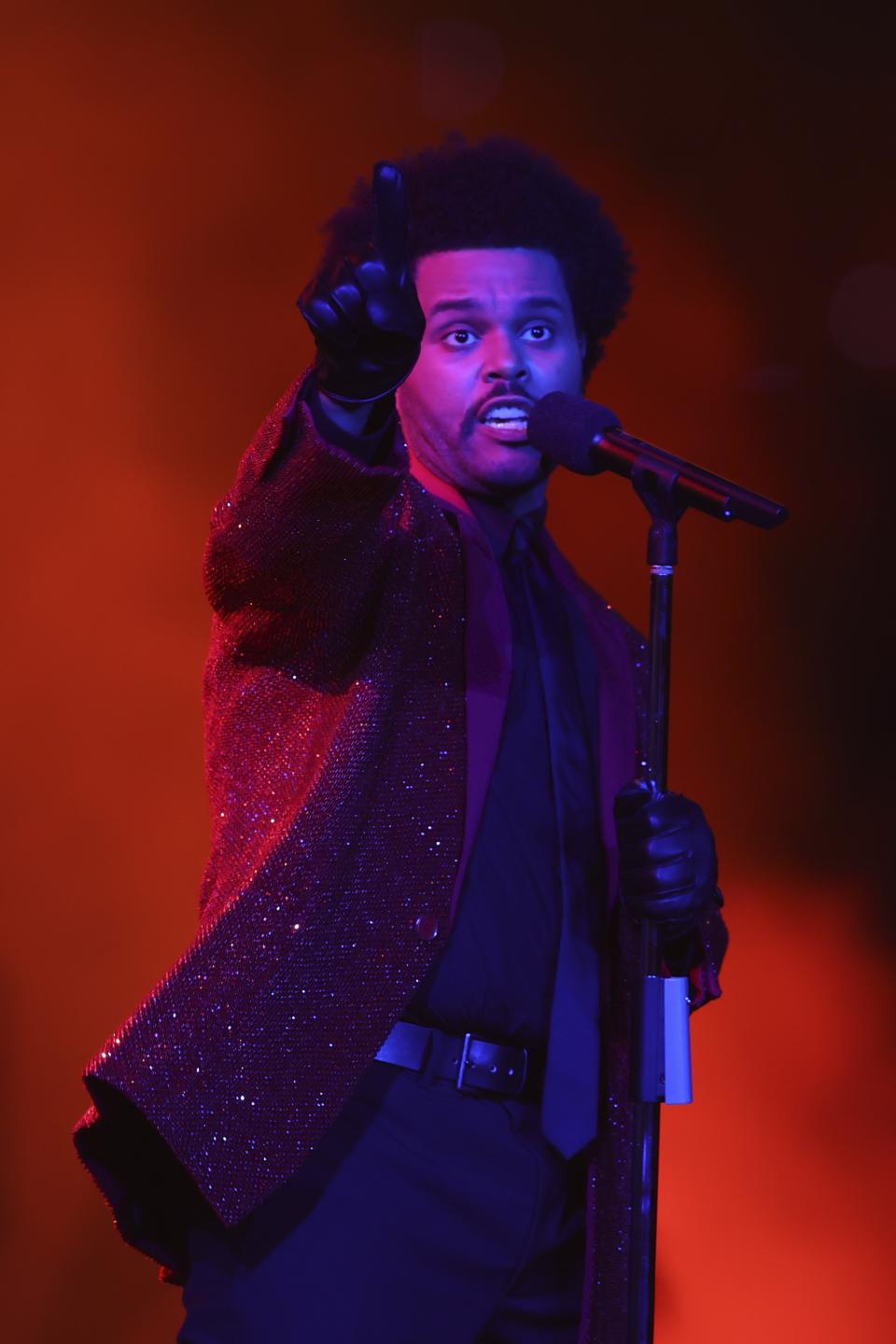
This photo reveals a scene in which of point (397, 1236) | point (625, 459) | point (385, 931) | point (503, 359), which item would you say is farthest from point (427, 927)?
point (503, 359)

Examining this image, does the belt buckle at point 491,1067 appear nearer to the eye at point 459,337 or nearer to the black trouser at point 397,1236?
the black trouser at point 397,1236

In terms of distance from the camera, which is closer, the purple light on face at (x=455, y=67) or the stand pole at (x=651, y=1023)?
the stand pole at (x=651, y=1023)

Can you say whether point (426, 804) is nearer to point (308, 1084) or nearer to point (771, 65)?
point (308, 1084)

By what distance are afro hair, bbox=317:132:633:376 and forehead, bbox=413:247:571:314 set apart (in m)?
0.01

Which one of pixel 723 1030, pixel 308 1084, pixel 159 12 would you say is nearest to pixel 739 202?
pixel 159 12

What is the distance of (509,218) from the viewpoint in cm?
177

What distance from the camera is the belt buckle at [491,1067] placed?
1.38 meters

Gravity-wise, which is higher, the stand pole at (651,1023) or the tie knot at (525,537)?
the tie knot at (525,537)

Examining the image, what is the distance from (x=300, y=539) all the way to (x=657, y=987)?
46 centimetres

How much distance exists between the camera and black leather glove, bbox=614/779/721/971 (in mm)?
1277

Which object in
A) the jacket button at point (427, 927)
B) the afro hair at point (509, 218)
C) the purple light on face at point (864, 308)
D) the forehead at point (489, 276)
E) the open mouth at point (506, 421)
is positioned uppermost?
the purple light on face at point (864, 308)

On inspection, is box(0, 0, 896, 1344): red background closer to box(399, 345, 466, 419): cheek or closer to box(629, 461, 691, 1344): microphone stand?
box(399, 345, 466, 419): cheek

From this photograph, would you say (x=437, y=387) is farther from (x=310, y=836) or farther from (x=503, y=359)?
(x=310, y=836)

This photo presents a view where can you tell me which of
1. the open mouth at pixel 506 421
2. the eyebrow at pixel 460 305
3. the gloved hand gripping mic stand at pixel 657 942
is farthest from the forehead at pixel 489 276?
the gloved hand gripping mic stand at pixel 657 942
